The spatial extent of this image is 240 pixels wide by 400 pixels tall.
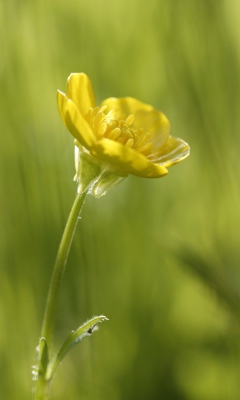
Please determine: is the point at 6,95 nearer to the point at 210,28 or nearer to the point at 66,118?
the point at 210,28

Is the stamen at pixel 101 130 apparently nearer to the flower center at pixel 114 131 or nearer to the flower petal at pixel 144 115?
the flower center at pixel 114 131

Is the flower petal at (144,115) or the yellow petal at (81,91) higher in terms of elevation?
the yellow petal at (81,91)

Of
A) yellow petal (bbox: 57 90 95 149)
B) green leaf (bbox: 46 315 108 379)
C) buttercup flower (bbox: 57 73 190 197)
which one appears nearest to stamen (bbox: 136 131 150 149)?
buttercup flower (bbox: 57 73 190 197)

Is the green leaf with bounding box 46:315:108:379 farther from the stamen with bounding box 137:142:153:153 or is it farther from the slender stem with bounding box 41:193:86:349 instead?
the stamen with bounding box 137:142:153:153

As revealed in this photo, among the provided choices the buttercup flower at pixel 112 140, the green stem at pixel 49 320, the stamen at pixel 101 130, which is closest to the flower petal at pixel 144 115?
the buttercup flower at pixel 112 140

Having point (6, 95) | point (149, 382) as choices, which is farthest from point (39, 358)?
point (6, 95)

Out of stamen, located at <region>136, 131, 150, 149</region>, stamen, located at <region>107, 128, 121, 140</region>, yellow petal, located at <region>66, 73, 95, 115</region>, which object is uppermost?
yellow petal, located at <region>66, 73, 95, 115</region>

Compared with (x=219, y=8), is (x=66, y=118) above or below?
below
